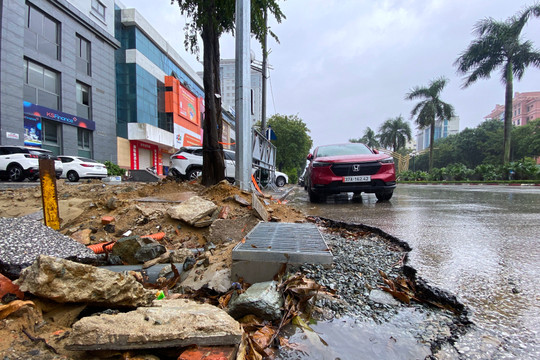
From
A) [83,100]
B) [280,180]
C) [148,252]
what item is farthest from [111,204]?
[83,100]

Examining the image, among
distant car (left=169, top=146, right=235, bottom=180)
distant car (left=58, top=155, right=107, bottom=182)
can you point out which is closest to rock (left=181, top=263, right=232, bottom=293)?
distant car (left=169, top=146, right=235, bottom=180)

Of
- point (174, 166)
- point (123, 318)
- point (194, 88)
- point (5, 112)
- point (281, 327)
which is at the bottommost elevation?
point (281, 327)

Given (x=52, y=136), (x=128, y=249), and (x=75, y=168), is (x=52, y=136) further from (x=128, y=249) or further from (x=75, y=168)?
(x=128, y=249)

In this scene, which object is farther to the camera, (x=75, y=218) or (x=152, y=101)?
(x=152, y=101)

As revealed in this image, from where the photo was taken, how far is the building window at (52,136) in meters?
17.5

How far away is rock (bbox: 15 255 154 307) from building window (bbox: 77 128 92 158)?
22.6 meters

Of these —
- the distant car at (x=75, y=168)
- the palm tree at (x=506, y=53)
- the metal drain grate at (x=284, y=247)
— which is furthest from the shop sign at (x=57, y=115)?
the palm tree at (x=506, y=53)

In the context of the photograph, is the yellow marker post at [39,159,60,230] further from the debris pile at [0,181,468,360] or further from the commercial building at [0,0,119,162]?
the commercial building at [0,0,119,162]

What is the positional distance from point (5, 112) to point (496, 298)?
20601 mm

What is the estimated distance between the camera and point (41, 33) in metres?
17.5

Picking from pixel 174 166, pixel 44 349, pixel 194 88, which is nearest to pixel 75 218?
pixel 44 349

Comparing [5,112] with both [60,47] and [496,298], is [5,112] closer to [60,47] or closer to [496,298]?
[60,47]

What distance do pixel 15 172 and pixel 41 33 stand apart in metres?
11.4

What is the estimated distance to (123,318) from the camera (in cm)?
115
